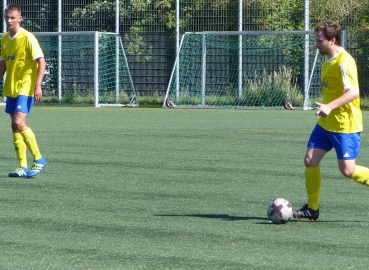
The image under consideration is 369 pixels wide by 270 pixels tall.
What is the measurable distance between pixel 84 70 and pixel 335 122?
2040 cm

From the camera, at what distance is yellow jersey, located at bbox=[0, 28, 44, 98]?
9977 mm

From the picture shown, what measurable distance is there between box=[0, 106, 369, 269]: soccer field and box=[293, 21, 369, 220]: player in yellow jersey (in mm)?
337

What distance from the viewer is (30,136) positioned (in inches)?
392

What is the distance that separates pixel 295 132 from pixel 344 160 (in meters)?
9.02

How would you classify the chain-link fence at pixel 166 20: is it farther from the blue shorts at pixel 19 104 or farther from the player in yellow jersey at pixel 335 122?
the player in yellow jersey at pixel 335 122

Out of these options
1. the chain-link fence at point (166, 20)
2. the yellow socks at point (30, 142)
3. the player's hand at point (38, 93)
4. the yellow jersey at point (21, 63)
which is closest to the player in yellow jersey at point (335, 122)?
the player's hand at point (38, 93)

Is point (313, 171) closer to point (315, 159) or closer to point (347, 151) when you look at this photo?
point (315, 159)

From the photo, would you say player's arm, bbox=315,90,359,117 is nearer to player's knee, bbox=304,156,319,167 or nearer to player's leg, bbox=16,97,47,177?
player's knee, bbox=304,156,319,167

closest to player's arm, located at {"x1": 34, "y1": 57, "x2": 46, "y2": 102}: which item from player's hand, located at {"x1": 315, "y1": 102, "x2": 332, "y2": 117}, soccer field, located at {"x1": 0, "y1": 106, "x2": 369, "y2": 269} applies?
soccer field, located at {"x1": 0, "y1": 106, "x2": 369, "y2": 269}

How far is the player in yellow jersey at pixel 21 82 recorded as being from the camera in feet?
32.3

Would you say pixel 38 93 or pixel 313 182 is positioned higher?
pixel 38 93

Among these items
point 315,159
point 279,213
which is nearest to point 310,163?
point 315,159

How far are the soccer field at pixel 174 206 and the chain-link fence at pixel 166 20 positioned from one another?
30.1 ft

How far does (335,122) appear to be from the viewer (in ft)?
23.2
